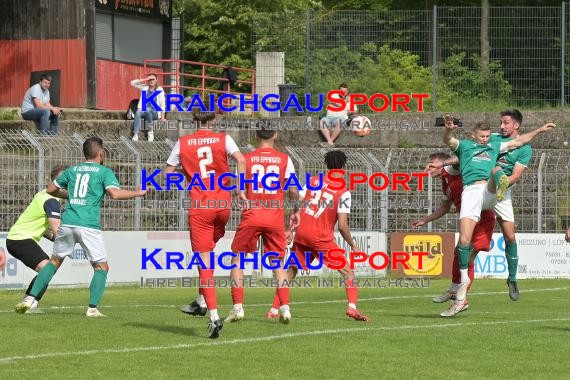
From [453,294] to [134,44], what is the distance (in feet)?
80.8

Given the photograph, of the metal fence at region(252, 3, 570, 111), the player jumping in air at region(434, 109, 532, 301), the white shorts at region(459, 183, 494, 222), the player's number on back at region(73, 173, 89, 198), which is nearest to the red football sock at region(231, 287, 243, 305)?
the player's number on back at region(73, 173, 89, 198)

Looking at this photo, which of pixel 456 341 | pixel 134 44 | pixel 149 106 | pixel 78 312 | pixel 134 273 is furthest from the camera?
pixel 134 44

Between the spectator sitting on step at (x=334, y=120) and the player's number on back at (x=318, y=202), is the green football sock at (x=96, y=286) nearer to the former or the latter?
the player's number on back at (x=318, y=202)

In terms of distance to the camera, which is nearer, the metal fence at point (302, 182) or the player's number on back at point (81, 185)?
the player's number on back at point (81, 185)

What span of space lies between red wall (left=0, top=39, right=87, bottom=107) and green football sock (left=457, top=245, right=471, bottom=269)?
73.5 feet

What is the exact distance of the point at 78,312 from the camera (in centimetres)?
1559

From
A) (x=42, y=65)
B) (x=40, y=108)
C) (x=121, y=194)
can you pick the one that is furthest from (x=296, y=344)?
(x=42, y=65)

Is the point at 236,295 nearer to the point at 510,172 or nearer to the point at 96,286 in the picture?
the point at 96,286

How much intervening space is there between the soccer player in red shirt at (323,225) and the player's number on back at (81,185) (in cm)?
231

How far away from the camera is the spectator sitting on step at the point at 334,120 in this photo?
31984mm

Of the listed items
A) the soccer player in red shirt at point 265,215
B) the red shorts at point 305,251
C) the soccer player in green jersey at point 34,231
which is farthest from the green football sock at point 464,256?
the soccer player in green jersey at point 34,231

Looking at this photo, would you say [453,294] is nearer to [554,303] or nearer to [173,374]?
[554,303]

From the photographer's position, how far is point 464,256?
1515 centimetres

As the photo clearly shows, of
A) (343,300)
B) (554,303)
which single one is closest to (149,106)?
(343,300)
